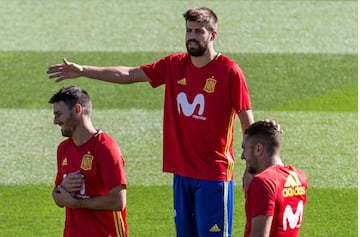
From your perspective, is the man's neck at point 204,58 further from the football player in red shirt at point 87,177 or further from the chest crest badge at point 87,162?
the chest crest badge at point 87,162

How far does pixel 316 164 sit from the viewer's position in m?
13.9

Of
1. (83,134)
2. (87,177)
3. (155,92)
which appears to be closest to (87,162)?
(87,177)

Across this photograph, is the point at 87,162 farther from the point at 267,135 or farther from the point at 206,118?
the point at 267,135

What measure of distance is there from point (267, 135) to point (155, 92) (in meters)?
10.4

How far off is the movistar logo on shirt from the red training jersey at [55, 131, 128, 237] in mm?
1192

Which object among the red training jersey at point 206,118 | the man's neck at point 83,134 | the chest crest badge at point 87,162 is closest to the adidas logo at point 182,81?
the red training jersey at point 206,118

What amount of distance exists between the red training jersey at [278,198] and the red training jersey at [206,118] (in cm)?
195

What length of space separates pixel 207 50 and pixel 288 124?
689 centimetres

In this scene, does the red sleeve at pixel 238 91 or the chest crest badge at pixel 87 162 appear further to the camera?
the red sleeve at pixel 238 91

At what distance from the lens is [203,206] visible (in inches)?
356

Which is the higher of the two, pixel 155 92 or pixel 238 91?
pixel 155 92

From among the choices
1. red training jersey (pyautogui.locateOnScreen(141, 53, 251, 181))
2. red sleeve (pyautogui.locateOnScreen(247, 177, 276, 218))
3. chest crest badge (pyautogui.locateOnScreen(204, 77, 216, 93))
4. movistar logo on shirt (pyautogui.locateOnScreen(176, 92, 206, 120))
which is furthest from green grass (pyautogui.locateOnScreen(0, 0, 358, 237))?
red sleeve (pyautogui.locateOnScreen(247, 177, 276, 218))

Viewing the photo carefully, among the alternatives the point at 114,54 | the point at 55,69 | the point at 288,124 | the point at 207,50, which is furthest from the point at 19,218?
the point at 114,54

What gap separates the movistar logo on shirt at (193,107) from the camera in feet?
29.6
